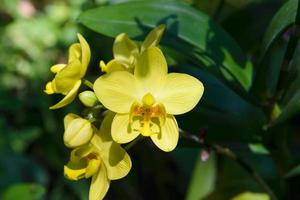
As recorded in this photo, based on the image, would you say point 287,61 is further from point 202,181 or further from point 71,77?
point 202,181

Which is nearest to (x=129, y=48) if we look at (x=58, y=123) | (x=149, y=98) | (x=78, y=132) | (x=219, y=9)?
(x=149, y=98)

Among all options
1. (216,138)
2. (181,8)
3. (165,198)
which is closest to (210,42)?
(181,8)

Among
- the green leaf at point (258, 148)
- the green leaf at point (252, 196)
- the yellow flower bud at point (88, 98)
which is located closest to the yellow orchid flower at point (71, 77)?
the yellow flower bud at point (88, 98)

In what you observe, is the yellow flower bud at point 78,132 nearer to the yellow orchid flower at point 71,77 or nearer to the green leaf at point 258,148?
the yellow orchid flower at point 71,77

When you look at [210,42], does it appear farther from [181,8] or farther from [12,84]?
[12,84]

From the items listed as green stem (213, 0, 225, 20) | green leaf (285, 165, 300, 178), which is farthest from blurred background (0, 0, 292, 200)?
green leaf (285, 165, 300, 178)
